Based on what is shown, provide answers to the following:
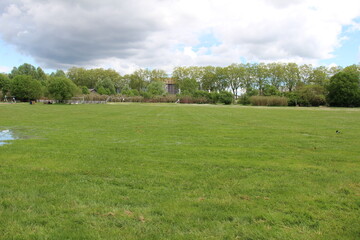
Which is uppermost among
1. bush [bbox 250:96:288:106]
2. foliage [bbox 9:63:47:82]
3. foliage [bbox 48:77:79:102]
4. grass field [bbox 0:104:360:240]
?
A: foliage [bbox 9:63:47:82]

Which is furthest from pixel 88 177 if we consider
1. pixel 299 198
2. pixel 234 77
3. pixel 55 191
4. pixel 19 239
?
pixel 234 77

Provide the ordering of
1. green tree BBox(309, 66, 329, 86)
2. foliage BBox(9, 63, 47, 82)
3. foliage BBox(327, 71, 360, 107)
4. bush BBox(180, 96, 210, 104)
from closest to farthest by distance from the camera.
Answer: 1. foliage BBox(327, 71, 360, 107)
2. bush BBox(180, 96, 210, 104)
3. green tree BBox(309, 66, 329, 86)
4. foliage BBox(9, 63, 47, 82)

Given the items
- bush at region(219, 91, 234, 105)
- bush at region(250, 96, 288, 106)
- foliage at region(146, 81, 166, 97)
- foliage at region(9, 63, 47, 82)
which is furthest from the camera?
foliage at region(9, 63, 47, 82)

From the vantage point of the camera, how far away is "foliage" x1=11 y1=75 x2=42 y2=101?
83250 millimetres

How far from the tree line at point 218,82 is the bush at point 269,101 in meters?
3.27

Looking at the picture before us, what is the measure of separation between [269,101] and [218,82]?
5614 cm

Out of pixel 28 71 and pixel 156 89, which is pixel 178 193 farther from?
pixel 28 71

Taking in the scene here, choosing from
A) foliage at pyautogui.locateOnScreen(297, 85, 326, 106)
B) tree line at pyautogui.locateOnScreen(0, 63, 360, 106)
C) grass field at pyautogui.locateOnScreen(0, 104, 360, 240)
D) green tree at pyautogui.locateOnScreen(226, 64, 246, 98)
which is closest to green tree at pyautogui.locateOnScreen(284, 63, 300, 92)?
tree line at pyautogui.locateOnScreen(0, 63, 360, 106)

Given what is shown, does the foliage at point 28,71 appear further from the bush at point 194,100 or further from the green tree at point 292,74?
the green tree at point 292,74

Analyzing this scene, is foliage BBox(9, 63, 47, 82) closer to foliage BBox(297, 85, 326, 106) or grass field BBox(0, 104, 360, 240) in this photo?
foliage BBox(297, 85, 326, 106)

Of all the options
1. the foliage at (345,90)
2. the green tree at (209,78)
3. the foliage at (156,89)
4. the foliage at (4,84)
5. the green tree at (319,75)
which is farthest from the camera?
the green tree at (209,78)

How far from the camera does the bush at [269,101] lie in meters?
73.4

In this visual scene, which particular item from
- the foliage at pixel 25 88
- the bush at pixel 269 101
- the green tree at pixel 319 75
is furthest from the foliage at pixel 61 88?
the green tree at pixel 319 75

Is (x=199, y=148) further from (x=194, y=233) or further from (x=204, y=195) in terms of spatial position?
(x=194, y=233)
